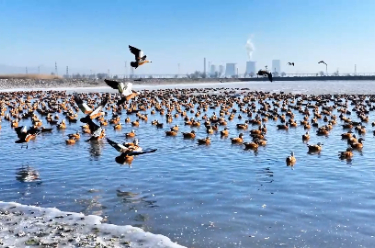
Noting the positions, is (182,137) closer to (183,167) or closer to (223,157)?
(223,157)

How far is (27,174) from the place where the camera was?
19641 mm

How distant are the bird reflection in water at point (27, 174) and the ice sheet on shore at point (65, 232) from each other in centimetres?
469

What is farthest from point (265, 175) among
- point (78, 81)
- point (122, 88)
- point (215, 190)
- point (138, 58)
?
point (78, 81)

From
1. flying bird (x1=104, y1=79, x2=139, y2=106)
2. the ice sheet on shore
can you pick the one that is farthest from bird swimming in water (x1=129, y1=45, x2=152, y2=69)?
the ice sheet on shore

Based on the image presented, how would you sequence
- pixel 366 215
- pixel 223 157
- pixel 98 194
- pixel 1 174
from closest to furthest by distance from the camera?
pixel 366 215
pixel 98 194
pixel 1 174
pixel 223 157

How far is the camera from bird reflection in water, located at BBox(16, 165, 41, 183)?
61.7 ft

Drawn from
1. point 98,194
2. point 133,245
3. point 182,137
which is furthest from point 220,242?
point 182,137

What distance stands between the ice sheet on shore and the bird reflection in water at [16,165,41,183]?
469 cm

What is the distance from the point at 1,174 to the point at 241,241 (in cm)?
1179

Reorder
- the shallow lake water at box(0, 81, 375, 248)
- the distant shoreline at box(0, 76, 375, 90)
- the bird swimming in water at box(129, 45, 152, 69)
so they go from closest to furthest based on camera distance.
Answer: the bird swimming in water at box(129, 45, 152, 69)
the shallow lake water at box(0, 81, 375, 248)
the distant shoreline at box(0, 76, 375, 90)

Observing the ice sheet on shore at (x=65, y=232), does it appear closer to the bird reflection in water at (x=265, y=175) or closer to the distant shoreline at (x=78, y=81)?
the bird reflection in water at (x=265, y=175)

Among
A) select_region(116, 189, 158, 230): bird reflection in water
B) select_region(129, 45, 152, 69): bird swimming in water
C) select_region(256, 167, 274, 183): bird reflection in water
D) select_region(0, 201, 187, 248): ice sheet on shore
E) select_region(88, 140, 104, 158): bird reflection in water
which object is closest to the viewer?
select_region(0, 201, 187, 248): ice sheet on shore

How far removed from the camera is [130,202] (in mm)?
15453

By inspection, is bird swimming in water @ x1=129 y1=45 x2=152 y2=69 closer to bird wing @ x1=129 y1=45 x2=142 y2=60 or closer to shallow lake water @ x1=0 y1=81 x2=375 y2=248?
bird wing @ x1=129 y1=45 x2=142 y2=60
